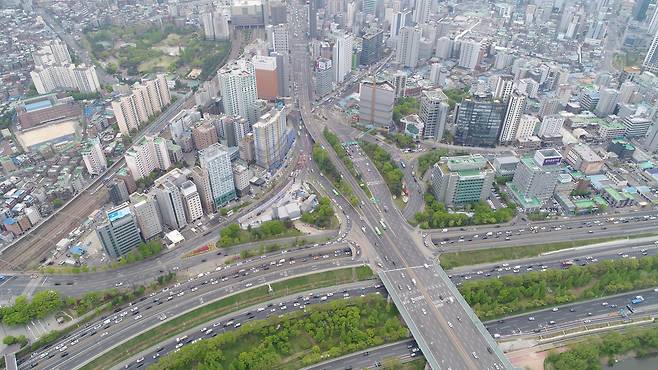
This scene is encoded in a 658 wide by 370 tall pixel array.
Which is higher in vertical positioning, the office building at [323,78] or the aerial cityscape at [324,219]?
the office building at [323,78]

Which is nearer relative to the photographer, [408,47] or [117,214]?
[117,214]

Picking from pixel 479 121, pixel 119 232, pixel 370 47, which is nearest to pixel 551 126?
pixel 479 121

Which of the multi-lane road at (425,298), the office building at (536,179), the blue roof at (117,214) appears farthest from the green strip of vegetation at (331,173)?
the blue roof at (117,214)

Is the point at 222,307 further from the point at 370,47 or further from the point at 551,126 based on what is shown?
the point at 370,47

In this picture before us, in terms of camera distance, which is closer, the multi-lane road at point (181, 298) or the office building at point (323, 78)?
the multi-lane road at point (181, 298)

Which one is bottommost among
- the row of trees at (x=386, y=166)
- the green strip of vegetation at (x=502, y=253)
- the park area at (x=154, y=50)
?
the green strip of vegetation at (x=502, y=253)

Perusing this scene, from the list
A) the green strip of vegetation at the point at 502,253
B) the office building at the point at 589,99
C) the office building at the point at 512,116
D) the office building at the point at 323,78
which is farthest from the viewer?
the office building at the point at 323,78

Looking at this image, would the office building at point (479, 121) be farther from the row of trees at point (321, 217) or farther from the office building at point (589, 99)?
the row of trees at point (321, 217)

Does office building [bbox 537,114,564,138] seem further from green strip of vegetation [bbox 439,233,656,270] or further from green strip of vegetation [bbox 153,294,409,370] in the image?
green strip of vegetation [bbox 153,294,409,370]
